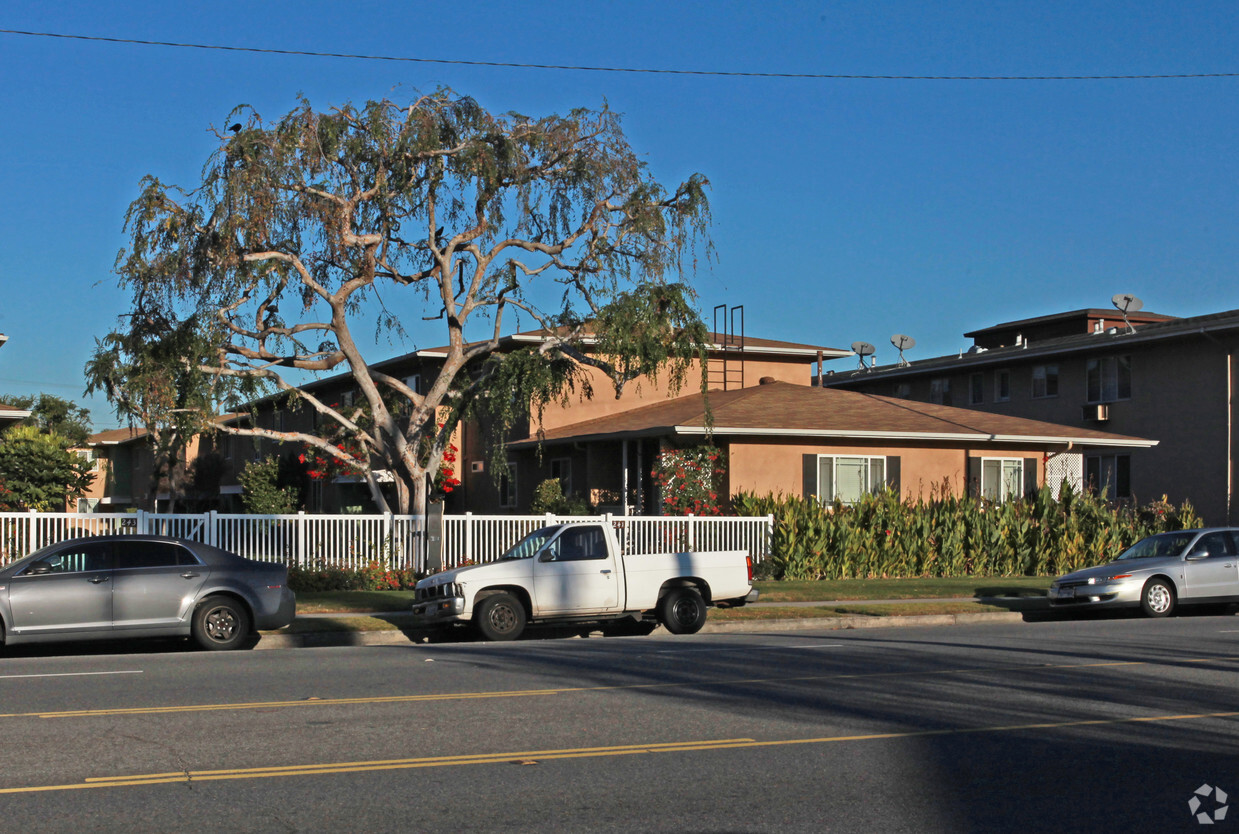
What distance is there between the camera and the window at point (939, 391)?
1788 inches

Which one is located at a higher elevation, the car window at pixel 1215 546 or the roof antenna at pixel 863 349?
the roof antenna at pixel 863 349

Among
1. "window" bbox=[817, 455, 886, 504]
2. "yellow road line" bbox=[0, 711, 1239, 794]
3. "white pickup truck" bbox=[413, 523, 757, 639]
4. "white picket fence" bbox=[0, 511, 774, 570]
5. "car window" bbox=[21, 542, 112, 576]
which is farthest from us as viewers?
"window" bbox=[817, 455, 886, 504]

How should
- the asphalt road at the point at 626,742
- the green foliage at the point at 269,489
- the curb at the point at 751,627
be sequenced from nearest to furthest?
the asphalt road at the point at 626,742 < the curb at the point at 751,627 < the green foliage at the point at 269,489

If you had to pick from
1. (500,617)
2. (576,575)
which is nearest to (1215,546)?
(576,575)

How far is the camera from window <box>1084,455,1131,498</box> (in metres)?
37.6

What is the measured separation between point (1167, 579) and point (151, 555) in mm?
15589

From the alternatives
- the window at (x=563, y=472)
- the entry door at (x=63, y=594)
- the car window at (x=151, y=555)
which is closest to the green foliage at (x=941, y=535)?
the window at (x=563, y=472)

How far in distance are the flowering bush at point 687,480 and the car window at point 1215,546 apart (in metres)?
10.3

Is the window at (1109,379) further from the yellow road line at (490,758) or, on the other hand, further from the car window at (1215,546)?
the yellow road line at (490,758)

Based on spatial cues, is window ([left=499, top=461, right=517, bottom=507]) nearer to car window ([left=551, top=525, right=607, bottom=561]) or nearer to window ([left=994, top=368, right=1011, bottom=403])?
window ([left=994, top=368, right=1011, bottom=403])

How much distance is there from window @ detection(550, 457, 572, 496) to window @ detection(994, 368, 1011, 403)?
17.2 meters

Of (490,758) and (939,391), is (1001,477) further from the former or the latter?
(490,758)

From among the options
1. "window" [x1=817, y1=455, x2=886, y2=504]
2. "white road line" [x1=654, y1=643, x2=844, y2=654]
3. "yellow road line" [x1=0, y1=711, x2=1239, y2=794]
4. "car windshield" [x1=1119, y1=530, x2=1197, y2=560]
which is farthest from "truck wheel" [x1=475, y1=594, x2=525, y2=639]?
"window" [x1=817, y1=455, x2=886, y2=504]

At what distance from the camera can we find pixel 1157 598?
20.0m
